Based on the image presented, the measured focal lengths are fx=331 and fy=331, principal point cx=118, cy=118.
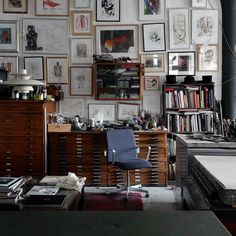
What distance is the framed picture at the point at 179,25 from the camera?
545 cm

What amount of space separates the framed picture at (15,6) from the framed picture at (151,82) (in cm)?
230

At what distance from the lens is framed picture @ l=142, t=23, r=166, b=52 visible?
546 cm

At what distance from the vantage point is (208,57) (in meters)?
5.44

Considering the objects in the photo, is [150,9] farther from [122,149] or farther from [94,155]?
[94,155]

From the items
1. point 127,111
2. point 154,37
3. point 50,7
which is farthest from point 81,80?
point 154,37

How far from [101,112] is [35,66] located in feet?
4.39

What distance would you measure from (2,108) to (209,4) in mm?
3658

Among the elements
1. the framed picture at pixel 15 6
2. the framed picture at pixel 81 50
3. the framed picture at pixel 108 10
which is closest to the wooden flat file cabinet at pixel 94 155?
the framed picture at pixel 81 50

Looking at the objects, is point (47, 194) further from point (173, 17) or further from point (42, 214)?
point (173, 17)

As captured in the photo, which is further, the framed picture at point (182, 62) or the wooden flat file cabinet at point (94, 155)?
the framed picture at point (182, 62)

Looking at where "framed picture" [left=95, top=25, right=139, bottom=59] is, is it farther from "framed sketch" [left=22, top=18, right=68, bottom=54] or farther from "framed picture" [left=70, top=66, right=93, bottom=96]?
"framed sketch" [left=22, top=18, right=68, bottom=54]

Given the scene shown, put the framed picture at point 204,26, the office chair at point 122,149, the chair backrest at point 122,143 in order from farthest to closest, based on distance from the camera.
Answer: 1. the framed picture at point 204,26
2. the chair backrest at point 122,143
3. the office chair at point 122,149

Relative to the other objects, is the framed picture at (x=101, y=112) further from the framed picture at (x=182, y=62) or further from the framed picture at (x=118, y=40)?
the framed picture at (x=182, y=62)

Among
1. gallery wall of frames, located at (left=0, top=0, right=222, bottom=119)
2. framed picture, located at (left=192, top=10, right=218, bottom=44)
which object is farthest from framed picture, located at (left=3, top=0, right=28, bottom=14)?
framed picture, located at (left=192, top=10, right=218, bottom=44)
